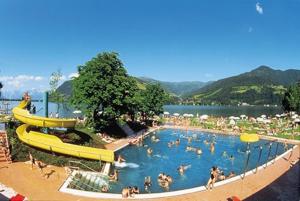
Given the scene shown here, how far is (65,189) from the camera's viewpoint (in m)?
20.5

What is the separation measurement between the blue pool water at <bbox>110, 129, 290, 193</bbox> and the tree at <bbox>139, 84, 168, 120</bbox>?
18.7 metres

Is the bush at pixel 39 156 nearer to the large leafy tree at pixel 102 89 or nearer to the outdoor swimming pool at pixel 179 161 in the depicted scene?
the outdoor swimming pool at pixel 179 161

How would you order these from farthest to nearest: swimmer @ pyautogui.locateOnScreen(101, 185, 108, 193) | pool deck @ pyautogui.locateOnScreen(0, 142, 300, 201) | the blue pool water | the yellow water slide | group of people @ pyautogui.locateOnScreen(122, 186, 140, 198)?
the yellow water slide < the blue pool water < swimmer @ pyautogui.locateOnScreen(101, 185, 108, 193) < group of people @ pyautogui.locateOnScreen(122, 186, 140, 198) < pool deck @ pyautogui.locateOnScreen(0, 142, 300, 201)

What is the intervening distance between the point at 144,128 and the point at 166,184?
120 ft

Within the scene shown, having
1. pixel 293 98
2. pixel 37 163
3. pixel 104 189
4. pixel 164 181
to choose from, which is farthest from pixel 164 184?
pixel 293 98

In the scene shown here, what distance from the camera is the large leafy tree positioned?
4188cm

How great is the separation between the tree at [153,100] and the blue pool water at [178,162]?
18.7 m

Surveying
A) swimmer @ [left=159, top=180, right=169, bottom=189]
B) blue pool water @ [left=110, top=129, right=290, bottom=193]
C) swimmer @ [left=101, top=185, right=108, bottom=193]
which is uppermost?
swimmer @ [left=101, top=185, right=108, bottom=193]

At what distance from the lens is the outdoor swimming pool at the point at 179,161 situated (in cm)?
2597

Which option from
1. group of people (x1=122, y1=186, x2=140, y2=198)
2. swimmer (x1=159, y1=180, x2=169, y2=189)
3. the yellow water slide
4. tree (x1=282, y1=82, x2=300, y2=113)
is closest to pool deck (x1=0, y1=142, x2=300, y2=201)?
group of people (x1=122, y1=186, x2=140, y2=198)

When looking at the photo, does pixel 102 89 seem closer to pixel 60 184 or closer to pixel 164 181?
pixel 164 181

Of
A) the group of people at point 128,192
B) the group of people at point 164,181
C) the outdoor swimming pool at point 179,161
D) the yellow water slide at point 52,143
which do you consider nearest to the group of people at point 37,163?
the yellow water slide at point 52,143

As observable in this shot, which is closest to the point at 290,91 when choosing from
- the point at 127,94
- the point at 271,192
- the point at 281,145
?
the point at 281,145

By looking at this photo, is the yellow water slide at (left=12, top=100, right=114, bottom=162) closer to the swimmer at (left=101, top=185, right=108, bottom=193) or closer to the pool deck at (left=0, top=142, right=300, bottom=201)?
the pool deck at (left=0, top=142, right=300, bottom=201)
